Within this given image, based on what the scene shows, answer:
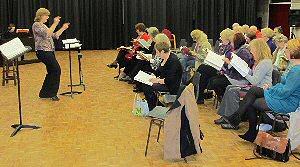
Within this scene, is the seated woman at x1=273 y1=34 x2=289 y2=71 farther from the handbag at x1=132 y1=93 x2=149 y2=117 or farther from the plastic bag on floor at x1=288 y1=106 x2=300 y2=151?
the handbag at x1=132 y1=93 x2=149 y2=117

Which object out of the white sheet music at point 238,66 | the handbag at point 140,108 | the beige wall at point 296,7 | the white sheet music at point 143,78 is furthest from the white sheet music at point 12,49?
the beige wall at point 296,7

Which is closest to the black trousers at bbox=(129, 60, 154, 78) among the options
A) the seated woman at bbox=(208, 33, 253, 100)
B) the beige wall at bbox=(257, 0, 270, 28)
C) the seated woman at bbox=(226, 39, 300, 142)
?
the seated woman at bbox=(208, 33, 253, 100)

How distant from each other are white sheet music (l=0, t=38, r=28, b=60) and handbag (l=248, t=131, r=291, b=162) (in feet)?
10.7

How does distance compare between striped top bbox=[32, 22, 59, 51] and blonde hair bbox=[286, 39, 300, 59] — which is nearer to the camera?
blonde hair bbox=[286, 39, 300, 59]

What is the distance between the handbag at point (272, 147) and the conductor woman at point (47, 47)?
408cm

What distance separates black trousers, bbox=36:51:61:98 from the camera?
24.4 feet

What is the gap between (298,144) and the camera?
16.0 feet

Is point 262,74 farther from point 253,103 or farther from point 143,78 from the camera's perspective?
point 143,78

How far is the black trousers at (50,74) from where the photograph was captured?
7.44m

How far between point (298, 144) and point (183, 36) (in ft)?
42.1

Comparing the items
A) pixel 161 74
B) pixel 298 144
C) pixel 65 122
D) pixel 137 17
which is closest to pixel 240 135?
pixel 298 144

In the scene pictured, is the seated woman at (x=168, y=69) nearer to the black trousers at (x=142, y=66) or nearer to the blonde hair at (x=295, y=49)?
the blonde hair at (x=295, y=49)

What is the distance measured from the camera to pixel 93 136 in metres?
5.61

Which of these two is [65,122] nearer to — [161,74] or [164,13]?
[161,74]
